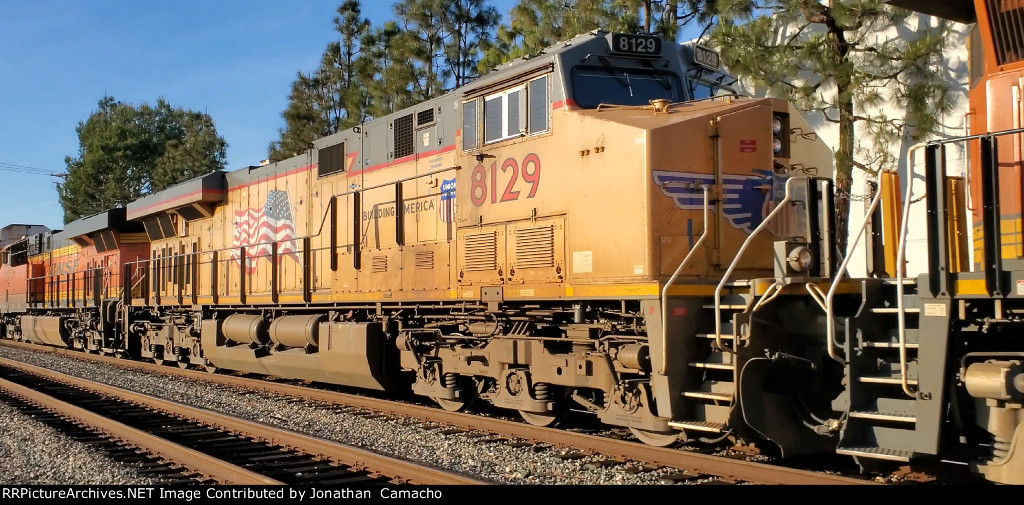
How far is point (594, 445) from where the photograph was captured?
6820mm

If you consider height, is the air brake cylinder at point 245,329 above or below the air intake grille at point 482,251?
below

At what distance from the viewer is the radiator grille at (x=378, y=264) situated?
9919 mm

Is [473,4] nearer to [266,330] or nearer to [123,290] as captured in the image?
[123,290]

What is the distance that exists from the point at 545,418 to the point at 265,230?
23.5 ft

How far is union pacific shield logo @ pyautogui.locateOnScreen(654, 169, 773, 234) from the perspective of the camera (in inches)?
260

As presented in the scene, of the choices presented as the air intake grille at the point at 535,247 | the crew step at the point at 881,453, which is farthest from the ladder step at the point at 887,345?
the air intake grille at the point at 535,247

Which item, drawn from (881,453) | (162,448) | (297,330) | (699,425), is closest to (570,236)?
(699,425)

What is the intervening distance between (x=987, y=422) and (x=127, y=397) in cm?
1017

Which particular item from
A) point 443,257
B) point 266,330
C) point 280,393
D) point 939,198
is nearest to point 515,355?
point 443,257

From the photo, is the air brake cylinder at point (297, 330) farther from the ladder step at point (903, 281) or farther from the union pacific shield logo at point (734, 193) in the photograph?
the ladder step at point (903, 281)

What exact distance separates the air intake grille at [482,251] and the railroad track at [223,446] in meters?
2.20

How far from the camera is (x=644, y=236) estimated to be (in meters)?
6.49

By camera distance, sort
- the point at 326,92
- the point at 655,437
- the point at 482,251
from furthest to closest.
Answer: the point at 326,92
the point at 482,251
the point at 655,437

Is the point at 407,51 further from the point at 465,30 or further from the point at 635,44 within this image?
the point at 635,44
